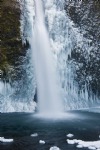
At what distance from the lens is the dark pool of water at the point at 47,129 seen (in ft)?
40.2

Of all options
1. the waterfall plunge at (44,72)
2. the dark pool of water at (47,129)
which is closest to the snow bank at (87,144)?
the dark pool of water at (47,129)

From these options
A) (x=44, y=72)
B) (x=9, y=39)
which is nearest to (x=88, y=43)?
(x=44, y=72)

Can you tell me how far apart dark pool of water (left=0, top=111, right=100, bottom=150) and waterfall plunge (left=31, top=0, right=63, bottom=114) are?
1.12m

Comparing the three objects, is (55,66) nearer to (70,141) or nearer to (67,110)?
(67,110)

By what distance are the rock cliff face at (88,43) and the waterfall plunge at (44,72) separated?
130 centimetres

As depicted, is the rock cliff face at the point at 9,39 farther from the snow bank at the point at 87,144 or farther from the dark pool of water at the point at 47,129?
the snow bank at the point at 87,144

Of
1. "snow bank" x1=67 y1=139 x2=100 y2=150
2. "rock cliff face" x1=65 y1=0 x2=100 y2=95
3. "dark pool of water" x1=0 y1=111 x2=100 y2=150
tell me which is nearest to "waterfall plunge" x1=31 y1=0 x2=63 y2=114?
"dark pool of water" x1=0 y1=111 x2=100 y2=150

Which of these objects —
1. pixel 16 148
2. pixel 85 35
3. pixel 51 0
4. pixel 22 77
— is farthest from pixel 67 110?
pixel 16 148

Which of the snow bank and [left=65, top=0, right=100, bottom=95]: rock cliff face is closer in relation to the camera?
the snow bank

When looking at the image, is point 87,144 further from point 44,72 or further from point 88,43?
point 88,43

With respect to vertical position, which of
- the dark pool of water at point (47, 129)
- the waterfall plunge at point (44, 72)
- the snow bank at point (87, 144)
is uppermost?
the waterfall plunge at point (44, 72)

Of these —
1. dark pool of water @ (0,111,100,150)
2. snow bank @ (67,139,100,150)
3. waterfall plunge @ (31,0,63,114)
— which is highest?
waterfall plunge @ (31,0,63,114)

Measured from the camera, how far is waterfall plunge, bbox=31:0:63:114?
18250 millimetres

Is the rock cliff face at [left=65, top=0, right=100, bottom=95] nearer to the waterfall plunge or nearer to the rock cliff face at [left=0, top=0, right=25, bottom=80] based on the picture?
the waterfall plunge
